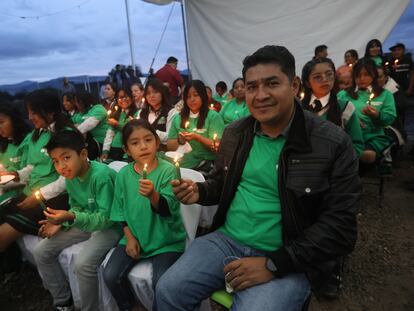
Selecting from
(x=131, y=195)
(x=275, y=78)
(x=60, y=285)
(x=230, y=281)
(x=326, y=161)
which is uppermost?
(x=275, y=78)

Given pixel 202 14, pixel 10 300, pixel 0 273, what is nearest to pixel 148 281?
pixel 10 300

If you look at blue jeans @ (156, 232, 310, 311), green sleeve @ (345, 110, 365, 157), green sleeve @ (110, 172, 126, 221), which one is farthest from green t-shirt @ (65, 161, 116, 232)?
green sleeve @ (345, 110, 365, 157)

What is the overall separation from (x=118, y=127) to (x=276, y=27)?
18.1 ft

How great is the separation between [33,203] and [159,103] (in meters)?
2.30

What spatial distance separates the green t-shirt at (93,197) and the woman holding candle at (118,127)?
2153mm

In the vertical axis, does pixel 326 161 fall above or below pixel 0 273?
above

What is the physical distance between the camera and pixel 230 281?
161 centimetres

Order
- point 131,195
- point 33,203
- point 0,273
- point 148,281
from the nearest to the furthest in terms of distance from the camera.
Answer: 1. point 148,281
2. point 131,195
3. point 33,203
4. point 0,273

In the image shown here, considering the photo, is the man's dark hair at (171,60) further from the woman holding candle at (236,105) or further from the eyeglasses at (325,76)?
the eyeglasses at (325,76)

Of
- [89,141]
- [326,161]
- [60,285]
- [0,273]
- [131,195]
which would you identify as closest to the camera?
[326,161]

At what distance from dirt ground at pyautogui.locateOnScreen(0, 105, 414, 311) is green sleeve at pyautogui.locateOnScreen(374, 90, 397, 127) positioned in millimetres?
1346

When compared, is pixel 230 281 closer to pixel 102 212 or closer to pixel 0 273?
pixel 102 212

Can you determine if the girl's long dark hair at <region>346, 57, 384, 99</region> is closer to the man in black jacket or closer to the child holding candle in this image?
the man in black jacket

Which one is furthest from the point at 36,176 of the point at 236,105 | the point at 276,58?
the point at 236,105
